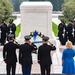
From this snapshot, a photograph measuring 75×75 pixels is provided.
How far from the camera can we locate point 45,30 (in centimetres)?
1973

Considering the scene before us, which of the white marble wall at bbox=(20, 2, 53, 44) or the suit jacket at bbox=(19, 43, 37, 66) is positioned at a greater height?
the white marble wall at bbox=(20, 2, 53, 44)

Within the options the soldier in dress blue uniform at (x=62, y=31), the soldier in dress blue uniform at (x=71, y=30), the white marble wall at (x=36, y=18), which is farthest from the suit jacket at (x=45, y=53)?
the soldier in dress blue uniform at (x=62, y=31)

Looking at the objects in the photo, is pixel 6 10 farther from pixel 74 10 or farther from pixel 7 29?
pixel 7 29

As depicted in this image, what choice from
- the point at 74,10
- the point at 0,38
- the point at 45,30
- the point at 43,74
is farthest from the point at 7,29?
the point at 74,10

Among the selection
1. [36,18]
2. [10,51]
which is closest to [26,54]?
[10,51]

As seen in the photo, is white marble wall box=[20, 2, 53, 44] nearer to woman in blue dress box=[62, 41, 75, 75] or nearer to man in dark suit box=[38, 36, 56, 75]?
man in dark suit box=[38, 36, 56, 75]

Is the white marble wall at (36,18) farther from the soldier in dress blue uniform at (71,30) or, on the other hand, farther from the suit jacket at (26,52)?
the suit jacket at (26,52)

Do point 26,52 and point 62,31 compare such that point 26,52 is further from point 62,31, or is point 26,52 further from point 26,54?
point 62,31

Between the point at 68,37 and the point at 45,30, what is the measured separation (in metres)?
1.52

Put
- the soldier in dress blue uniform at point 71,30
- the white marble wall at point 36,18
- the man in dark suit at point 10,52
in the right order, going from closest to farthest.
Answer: the man in dark suit at point 10,52
the white marble wall at point 36,18
the soldier in dress blue uniform at point 71,30

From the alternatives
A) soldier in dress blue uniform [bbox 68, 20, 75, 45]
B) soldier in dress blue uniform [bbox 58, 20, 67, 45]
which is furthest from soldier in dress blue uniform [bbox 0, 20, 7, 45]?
soldier in dress blue uniform [bbox 68, 20, 75, 45]

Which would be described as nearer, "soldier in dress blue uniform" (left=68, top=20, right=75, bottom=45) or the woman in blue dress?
the woman in blue dress

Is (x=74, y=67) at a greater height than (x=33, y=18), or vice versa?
(x=33, y=18)

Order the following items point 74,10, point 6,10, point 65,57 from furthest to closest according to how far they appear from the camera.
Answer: point 6,10, point 74,10, point 65,57
